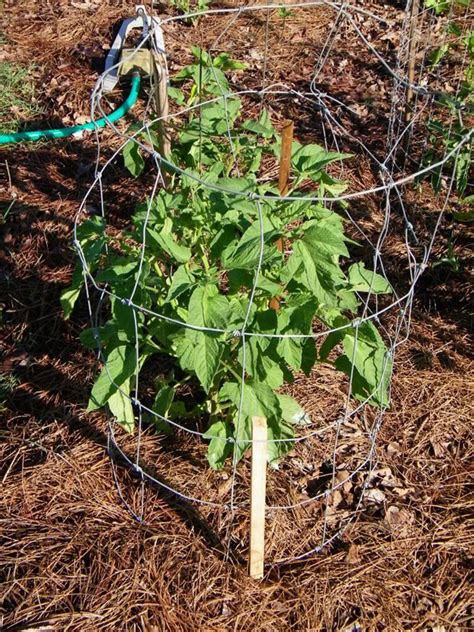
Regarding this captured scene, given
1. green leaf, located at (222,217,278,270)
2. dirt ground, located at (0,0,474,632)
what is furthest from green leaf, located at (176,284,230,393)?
dirt ground, located at (0,0,474,632)

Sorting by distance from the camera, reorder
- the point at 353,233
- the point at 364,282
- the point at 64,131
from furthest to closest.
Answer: the point at 64,131 < the point at 353,233 < the point at 364,282

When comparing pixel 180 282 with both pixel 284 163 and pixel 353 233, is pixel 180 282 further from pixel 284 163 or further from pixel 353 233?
pixel 353 233

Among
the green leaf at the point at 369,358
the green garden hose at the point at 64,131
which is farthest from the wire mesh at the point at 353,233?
the green garden hose at the point at 64,131

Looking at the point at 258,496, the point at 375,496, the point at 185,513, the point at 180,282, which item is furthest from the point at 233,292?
the point at 375,496

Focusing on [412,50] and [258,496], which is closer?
[258,496]

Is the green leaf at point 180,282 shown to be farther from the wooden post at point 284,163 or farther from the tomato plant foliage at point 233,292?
the wooden post at point 284,163

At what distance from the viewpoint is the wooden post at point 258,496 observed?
1.98 m

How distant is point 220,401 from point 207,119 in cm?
89

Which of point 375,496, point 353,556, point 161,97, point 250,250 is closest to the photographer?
point 250,250

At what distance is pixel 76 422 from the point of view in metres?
2.62

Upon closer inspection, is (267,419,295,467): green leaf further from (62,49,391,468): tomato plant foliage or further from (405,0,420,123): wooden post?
(405,0,420,123): wooden post

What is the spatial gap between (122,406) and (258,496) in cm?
50

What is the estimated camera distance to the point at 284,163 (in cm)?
202

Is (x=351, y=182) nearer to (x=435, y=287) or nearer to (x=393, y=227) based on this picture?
(x=393, y=227)
